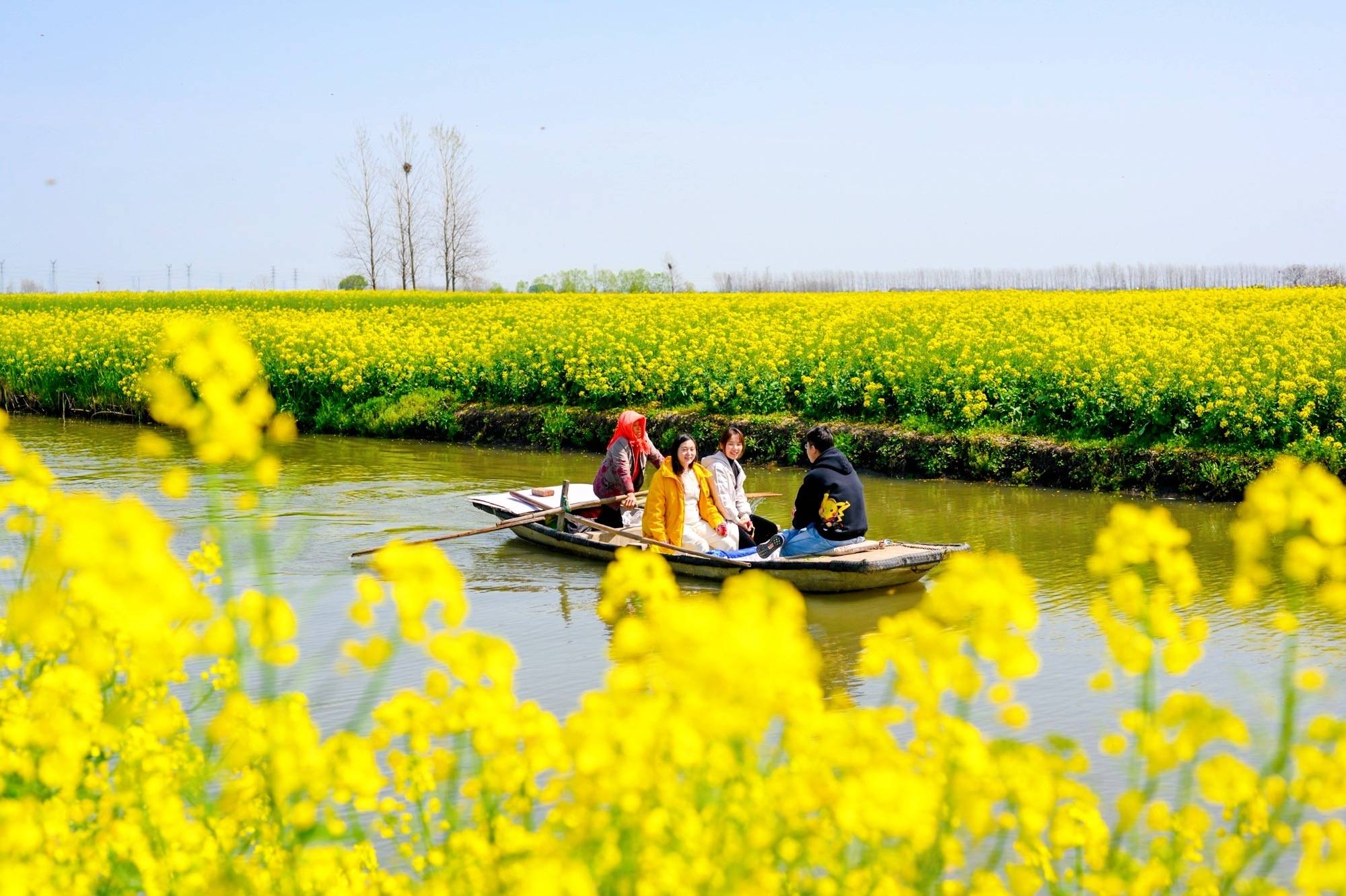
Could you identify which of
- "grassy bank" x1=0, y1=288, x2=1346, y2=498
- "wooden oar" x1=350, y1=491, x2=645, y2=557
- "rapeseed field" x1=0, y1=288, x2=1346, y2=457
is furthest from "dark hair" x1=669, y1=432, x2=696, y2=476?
"rapeseed field" x1=0, y1=288, x2=1346, y2=457

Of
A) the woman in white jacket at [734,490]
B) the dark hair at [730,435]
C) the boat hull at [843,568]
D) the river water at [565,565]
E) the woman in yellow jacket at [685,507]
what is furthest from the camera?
the woman in white jacket at [734,490]

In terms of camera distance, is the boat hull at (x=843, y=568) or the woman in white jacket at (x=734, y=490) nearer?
the boat hull at (x=843, y=568)

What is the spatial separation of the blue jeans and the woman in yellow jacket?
0.89 metres

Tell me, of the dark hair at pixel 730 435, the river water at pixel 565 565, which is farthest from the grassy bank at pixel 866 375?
the dark hair at pixel 730 435

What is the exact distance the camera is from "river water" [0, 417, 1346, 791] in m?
8.33

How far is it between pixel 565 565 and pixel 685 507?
4.28 ft

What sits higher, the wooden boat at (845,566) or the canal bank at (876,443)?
the canal bank at (876,443)

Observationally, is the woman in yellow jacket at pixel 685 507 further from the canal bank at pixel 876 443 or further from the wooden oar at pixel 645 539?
the canal bank at pixel 876 443

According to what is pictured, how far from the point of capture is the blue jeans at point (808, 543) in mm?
10734

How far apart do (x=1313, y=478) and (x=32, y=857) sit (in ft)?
10.1

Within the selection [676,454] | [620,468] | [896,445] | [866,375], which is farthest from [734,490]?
[866,375]

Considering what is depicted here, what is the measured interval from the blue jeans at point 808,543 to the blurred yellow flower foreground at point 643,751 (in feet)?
23.1

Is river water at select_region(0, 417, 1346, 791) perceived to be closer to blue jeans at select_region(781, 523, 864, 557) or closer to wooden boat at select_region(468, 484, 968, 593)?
wooden boat at select_region(468, 484, 968, 593)

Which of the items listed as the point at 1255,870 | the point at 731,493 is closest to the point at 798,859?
the point at 1255,870
